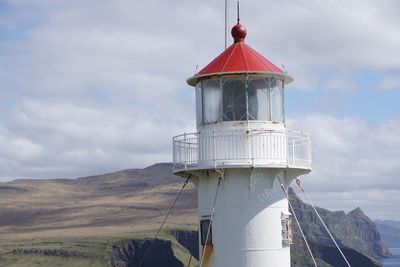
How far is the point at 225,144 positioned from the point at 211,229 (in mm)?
2289

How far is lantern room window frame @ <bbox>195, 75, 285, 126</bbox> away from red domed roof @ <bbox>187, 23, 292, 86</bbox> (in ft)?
0.76

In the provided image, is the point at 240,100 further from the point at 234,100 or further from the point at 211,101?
the point at 211,101

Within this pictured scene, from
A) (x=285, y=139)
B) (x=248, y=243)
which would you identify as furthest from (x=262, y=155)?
(x=248, y=243)

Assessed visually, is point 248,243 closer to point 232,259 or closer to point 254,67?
point 232,259

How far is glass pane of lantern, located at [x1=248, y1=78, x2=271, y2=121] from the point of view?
68.7 ft

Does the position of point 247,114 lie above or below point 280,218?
above

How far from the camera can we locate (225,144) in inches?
811

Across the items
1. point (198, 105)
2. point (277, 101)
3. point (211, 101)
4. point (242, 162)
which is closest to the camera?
point (242, 162)

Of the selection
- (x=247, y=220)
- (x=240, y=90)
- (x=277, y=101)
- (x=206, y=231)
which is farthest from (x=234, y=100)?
(x=206, y=231)

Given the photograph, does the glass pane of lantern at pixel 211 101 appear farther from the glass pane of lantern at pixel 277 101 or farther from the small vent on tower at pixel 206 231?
the small vent on tower at pixel 206 231

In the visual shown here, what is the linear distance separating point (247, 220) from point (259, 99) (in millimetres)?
3253

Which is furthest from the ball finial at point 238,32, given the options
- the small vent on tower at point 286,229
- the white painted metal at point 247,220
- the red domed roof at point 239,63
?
the small vent on tower at point 286,229

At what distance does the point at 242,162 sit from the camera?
20.4 metres

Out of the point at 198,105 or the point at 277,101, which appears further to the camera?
the point at 198,105
